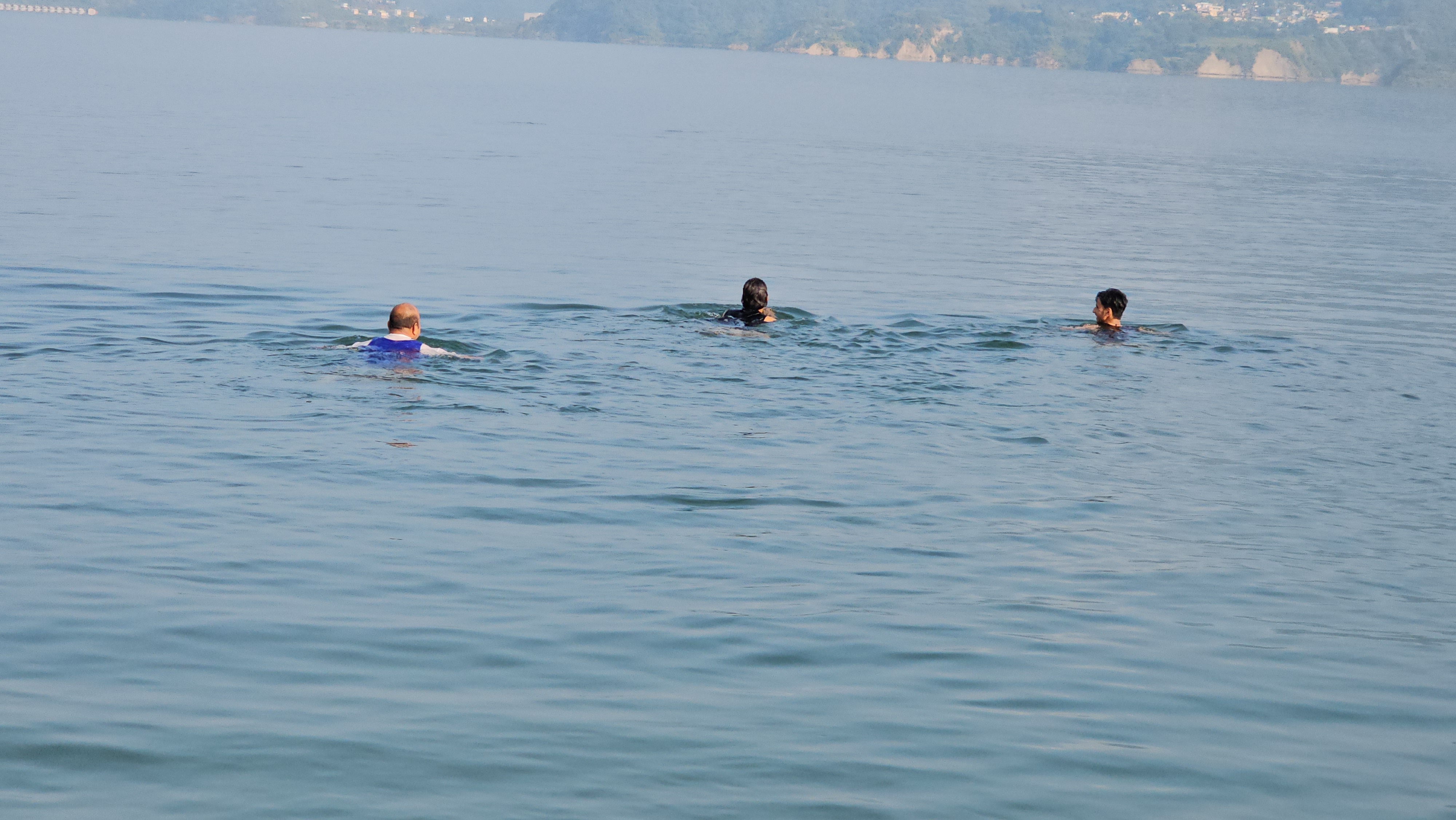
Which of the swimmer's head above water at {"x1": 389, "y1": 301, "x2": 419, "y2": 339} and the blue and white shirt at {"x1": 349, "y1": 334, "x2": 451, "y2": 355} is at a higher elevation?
the swimmer's head above water at {"x1": 389, "y1": 301, "x2": 419, "y2": 339}

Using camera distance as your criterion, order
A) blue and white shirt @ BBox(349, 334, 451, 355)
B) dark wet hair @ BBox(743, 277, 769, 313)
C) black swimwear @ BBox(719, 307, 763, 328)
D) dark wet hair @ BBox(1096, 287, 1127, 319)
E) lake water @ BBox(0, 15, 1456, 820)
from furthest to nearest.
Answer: dark wet hair @ BBox(1096, 287, 1127, 319) < black swimwear @ BBox(719, 307, 763, 328) < dark wet hair @ BBox(743, 277, 769, 313) < blue and white shirt @ BBox(349, 334, 451, 355) < lake water @ BBox(0, 15, 1456, 820)

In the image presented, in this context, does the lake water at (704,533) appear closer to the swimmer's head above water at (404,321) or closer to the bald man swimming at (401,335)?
the bald man swimming at (401,335)

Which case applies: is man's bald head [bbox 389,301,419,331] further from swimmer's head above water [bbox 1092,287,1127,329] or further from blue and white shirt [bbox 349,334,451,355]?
swimmer's head above water [bbox 1092,287,1127,329]

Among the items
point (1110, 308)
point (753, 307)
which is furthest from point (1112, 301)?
point (753, 307)

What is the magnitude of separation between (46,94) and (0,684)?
65.6 meters

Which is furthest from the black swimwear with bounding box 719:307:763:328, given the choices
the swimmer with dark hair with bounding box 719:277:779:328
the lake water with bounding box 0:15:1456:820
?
the lake water with bounding box 0:15:1456:820

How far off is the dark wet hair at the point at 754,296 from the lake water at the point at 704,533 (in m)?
0.70

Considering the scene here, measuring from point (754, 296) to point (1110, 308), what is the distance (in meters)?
5.15

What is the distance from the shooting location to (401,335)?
54.2ft

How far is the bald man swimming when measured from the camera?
16.4m

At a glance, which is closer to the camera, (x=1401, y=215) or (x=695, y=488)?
(x=695, y=488)

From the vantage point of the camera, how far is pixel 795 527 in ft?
38.8

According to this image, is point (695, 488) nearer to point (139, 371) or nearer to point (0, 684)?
point (0, 684)

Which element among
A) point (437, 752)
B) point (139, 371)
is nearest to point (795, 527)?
point (437, 752)
